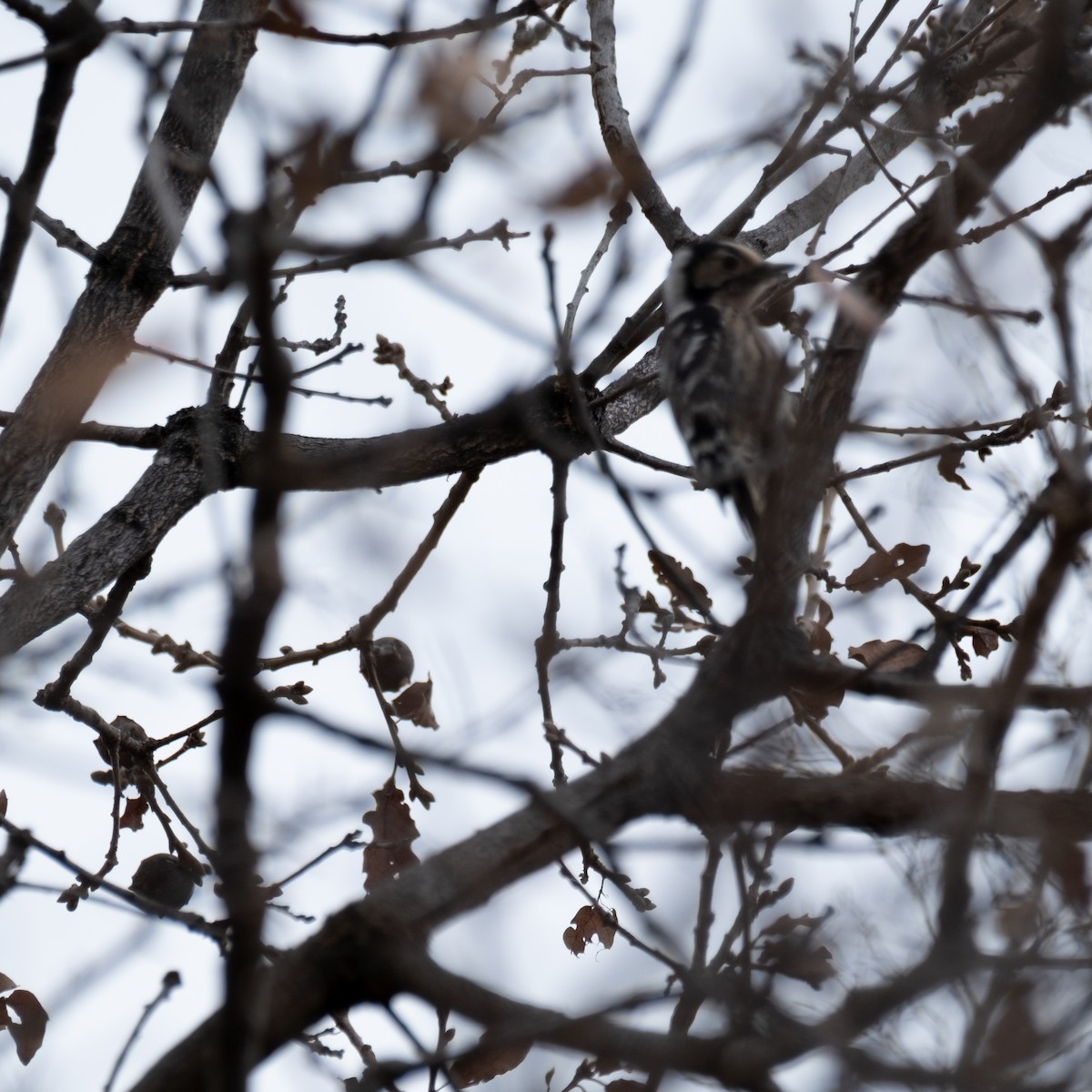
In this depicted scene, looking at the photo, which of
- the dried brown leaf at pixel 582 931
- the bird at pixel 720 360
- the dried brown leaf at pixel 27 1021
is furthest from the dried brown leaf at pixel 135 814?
the bird at pixel 720 360

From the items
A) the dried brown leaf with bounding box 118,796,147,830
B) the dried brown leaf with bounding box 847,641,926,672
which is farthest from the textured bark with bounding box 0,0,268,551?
the dried brown leaf with bounding box 847,641,926,672

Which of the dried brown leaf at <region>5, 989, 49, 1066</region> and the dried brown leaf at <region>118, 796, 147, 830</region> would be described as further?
the dried brown leaf at <region>118, 796, 147, 830</region>

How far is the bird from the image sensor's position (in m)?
5.27

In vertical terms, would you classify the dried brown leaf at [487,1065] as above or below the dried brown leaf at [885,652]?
below

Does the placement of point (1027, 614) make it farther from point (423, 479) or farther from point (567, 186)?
point (423, 479)

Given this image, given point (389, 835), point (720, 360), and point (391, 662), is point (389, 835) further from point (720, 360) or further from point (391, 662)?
point (720, 360)

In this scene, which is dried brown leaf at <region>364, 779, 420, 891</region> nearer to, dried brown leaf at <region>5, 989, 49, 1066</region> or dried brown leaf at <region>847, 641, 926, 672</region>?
dried brown leaf at <region>5, 989, 49, 1066</region>

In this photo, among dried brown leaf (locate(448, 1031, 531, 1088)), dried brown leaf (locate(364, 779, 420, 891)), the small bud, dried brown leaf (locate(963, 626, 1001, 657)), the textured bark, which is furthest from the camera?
the small bud

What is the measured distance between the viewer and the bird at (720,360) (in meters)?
5.27

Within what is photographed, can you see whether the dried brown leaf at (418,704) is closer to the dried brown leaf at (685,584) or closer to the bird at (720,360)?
the dried brown leaf at (685,584)

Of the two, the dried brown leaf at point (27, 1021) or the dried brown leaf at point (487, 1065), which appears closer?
the dried brown leaf at point (487, 1065)

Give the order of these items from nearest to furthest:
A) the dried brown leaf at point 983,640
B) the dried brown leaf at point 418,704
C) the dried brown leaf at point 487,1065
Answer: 1. the dried brown leaf at point 487,1065
2. the dried brown leaf at point 983,640
3. the dried brown leaf at point 418,704

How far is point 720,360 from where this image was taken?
574 centimetres

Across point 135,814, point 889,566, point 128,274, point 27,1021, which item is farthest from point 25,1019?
point 889,566
